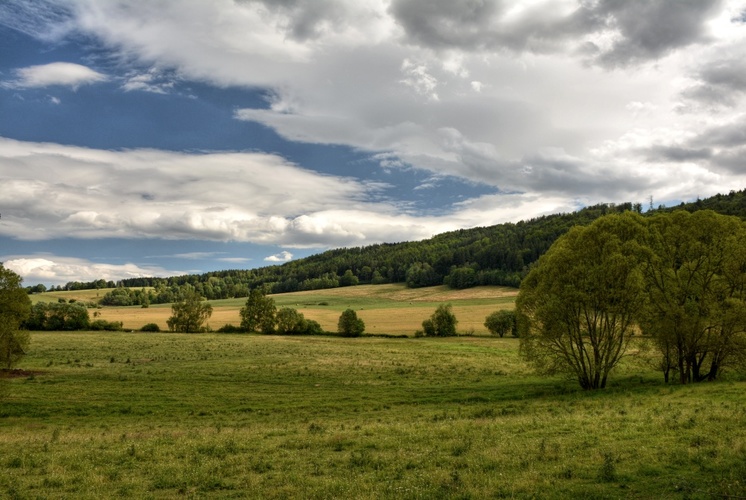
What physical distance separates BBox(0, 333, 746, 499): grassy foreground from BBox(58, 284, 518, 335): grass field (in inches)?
2677

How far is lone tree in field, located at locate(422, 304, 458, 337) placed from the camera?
100438 mm

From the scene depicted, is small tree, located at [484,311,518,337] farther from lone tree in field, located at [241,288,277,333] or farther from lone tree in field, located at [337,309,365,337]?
lone tree in field, located at [241,288,277,333]

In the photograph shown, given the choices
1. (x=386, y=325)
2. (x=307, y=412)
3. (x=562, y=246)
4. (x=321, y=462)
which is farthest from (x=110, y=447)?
(x=386, y=325)

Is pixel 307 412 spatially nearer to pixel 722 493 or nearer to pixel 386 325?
pixel 722 493

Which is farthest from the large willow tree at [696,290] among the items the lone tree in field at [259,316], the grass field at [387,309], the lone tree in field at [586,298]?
the lone tree in field at [259,316]

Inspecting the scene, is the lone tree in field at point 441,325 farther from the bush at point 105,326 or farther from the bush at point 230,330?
the bush at point 105,326

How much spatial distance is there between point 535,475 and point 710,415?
12004 mm

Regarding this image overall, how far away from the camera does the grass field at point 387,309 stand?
117 metres

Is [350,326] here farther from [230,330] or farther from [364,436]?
[364,436]

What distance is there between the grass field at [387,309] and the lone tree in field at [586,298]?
68937mm

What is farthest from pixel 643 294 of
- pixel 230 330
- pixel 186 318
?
pixel 186 318

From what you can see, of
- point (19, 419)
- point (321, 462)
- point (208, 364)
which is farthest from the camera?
point (208, 364)

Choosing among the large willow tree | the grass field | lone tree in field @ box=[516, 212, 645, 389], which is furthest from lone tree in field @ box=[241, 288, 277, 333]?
the large willow tree

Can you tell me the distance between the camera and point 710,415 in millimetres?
19547
